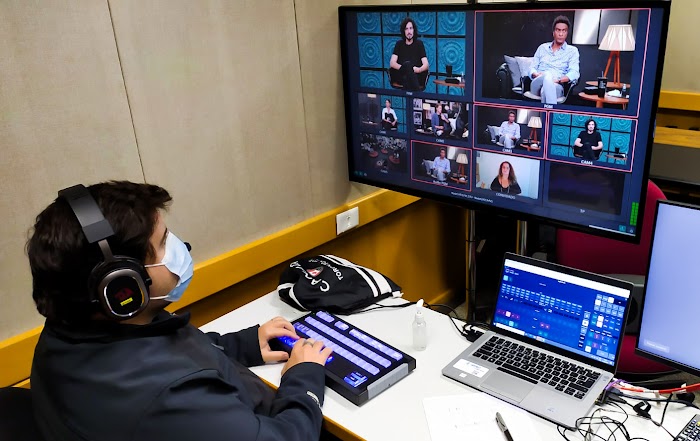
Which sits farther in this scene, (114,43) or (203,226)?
(203,226)

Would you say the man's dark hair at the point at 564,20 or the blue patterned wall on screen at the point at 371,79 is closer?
the man's dark hair at the point at 564,20

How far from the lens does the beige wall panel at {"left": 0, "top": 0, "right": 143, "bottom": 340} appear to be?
1.41m

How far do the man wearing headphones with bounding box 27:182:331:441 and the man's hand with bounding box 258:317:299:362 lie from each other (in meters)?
0.39

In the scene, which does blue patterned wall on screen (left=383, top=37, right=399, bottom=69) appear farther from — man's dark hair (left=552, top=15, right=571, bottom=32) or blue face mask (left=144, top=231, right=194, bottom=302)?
blue face mask (left=144, top=231, right=194, bottom=302)

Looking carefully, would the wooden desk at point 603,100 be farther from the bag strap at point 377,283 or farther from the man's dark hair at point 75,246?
the man's dark hair at point 75,246

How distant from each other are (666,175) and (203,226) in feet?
7.78

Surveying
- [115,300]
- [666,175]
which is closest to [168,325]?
[115,300]

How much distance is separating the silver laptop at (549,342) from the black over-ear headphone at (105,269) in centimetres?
81

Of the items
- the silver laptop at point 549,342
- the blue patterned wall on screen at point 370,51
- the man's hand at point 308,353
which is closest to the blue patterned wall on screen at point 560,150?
the silver laptop at point 549,342

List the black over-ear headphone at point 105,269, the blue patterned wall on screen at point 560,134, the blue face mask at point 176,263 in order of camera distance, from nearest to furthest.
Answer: the black over-ear headphone at point 105,269 → the blue face mask at point 176,263 → the blue patterned wall on screen at point 560,134

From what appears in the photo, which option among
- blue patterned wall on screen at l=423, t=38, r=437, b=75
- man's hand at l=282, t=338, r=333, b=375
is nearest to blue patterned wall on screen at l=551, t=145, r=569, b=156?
blue patterned wall on screen at l=423, t=38, r=437, b=75

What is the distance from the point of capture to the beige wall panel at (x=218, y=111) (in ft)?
5.43

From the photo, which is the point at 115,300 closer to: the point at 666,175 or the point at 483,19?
the point at 483,19

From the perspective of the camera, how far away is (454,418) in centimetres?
129
